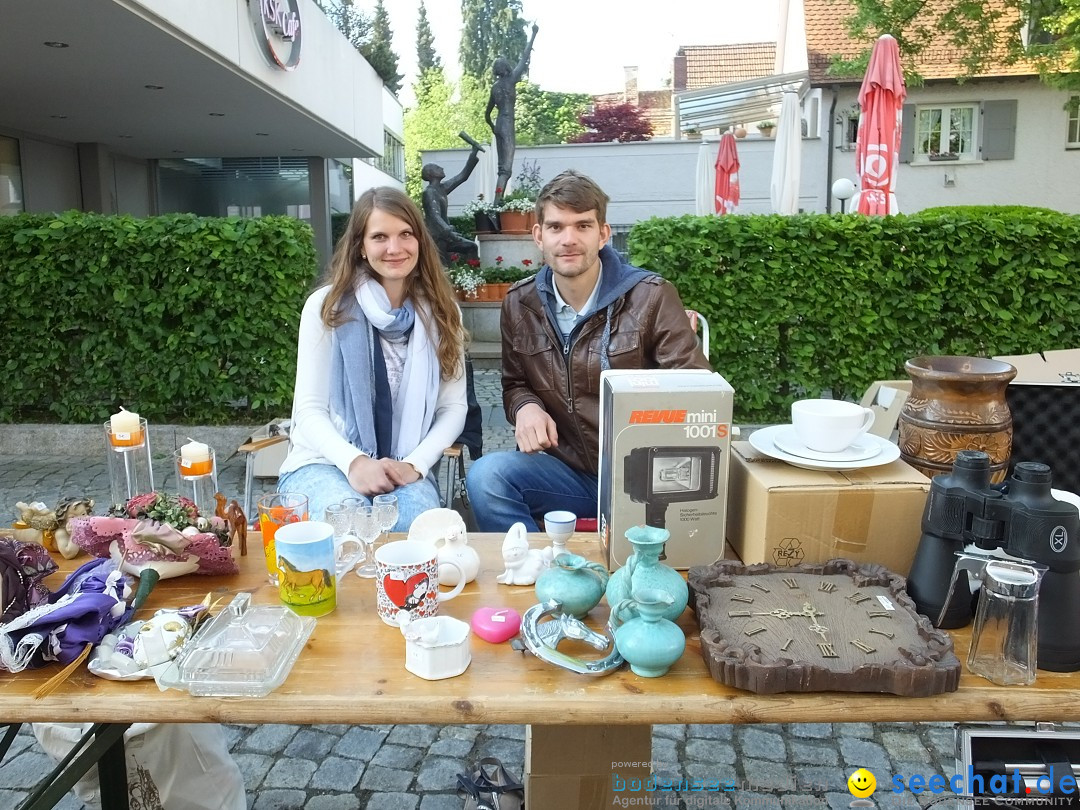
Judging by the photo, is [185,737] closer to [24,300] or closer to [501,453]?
[501,453]

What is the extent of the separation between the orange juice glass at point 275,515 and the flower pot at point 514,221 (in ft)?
30.5

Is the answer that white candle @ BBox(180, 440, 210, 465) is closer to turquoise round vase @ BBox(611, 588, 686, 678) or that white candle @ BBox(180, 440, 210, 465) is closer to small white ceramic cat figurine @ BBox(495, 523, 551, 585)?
small white ceramic cat figurine @ BBox(495, 523, 551, 585)

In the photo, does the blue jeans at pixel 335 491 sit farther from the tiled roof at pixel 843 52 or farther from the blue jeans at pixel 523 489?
the tiled roof at pixel 843 52

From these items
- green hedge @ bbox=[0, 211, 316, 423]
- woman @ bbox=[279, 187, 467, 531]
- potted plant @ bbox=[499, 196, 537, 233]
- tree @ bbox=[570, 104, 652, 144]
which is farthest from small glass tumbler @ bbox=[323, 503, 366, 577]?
tree @ bbox=[570, 104, 652, 144]

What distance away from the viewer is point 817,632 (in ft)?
4.50

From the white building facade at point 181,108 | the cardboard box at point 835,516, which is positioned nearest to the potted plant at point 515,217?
the white building facade at point 181,108

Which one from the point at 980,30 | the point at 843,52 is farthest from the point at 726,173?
the point at 843,52

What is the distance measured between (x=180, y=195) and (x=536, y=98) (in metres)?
30.9

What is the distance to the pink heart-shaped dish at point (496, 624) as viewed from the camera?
1480 mm

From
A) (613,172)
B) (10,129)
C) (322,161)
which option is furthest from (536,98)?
(10,129)

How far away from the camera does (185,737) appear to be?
1953 millimetres

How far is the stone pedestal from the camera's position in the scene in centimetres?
1074

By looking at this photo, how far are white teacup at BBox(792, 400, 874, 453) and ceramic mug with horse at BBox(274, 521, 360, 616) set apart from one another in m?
1.05

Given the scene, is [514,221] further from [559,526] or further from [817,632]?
[817,632]
